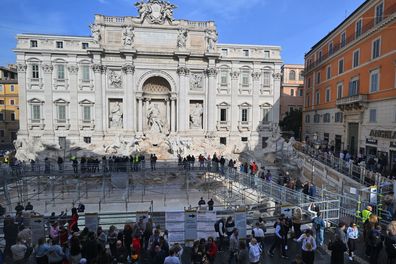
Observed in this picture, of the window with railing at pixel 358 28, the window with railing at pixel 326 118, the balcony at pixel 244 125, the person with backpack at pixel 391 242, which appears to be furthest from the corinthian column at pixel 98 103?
the person with backpack at pixel 391 242

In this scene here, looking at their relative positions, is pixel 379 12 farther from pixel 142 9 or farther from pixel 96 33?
pixel 96 33

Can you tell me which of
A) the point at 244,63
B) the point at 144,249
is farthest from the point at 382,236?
the point at 244,63

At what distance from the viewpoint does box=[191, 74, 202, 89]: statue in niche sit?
3228 centimetres

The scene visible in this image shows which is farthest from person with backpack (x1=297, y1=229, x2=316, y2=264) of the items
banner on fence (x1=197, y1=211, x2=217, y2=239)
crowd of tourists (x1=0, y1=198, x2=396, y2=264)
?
banner on fence (x1=197, y1=211, x2=217, y2=239)

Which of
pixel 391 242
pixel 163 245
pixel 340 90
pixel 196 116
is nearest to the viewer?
pixel 391 242

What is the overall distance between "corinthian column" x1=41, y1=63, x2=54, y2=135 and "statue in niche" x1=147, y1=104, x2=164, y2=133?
11.4 m

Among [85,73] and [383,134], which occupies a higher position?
[85,73]

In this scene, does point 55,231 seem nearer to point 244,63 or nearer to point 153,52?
point 153,52

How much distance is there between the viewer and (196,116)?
32906mm

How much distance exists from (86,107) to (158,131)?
9.07 metres

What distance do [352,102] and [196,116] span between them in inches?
677

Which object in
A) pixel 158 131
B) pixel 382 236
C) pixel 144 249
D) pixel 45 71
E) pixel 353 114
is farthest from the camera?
pixel 158 131

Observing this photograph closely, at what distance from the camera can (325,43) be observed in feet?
108

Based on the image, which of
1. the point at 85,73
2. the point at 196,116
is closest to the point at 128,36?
the point at 85,73
